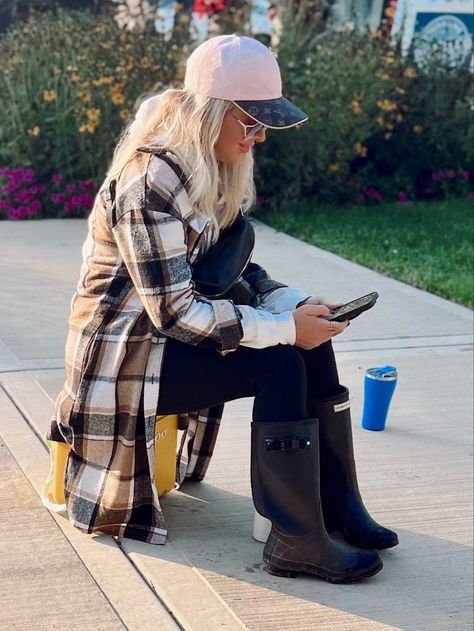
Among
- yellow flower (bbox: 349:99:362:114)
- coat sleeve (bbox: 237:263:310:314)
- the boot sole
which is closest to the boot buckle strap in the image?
the boot sole

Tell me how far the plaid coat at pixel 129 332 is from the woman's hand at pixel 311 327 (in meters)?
0.18

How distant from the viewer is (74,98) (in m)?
8.36

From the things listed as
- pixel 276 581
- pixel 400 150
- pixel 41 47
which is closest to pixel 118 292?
pixel 276 581

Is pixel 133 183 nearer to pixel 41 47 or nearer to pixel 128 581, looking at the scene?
pixel 128 581

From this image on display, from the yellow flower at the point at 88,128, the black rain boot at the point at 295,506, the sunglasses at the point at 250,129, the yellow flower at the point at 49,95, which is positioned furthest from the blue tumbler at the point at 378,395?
A: the yellow flower at the point at 49,95

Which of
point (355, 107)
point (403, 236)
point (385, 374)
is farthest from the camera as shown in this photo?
point (355, 107)

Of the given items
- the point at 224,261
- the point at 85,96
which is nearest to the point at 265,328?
the point at 224,261

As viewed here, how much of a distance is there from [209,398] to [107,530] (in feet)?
1.62

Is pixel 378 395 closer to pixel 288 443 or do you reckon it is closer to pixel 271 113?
pixel 288 443

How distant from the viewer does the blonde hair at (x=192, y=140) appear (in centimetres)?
303

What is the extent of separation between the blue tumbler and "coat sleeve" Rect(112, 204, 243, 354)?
4.28 ft

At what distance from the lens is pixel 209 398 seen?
310cm

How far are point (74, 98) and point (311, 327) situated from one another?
18.7 feet

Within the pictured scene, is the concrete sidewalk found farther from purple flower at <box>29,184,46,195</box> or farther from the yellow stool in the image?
purple flower at <box>29,184,46,195</box>
